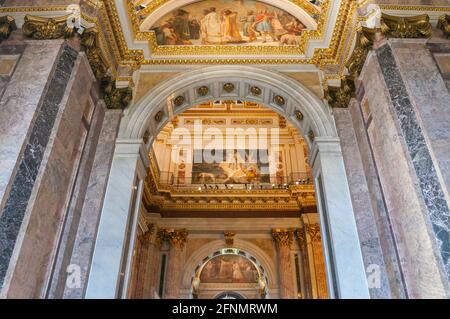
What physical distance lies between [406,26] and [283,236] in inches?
388

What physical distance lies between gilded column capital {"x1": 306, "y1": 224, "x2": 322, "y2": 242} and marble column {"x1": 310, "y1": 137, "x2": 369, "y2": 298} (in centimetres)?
684

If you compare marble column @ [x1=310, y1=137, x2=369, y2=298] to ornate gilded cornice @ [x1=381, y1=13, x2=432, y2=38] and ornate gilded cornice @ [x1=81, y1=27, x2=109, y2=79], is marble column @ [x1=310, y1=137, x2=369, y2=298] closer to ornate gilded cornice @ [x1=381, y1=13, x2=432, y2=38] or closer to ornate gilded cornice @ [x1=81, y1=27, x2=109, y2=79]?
ornate gilded cornice @ [x1=381, y1=13, x2=432, y2=38]

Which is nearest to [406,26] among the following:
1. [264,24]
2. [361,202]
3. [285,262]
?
[361,202]

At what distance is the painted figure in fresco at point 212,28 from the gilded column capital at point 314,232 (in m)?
8.27

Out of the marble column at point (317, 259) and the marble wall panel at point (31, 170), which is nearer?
the marble wall panel at point (31, 170)

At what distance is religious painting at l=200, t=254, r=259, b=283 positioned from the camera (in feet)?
50.0

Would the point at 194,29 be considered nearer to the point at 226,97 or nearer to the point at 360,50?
the point at 226,97

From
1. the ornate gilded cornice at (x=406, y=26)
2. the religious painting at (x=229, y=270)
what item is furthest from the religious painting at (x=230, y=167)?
the ornate gilded cornice at (x=406, y=26)

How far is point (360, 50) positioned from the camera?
641 centimetres

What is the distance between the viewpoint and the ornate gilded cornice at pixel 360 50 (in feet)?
20.3

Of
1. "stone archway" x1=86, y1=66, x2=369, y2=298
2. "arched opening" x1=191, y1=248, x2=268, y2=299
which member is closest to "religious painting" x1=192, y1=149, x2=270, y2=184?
"arched opening" x1=191, y1=248, x2=268, y2=299

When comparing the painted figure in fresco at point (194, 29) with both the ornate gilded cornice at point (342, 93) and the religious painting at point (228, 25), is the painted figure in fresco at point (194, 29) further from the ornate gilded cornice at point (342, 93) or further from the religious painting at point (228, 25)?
the ornate gilded cornice at point (342, 93)
